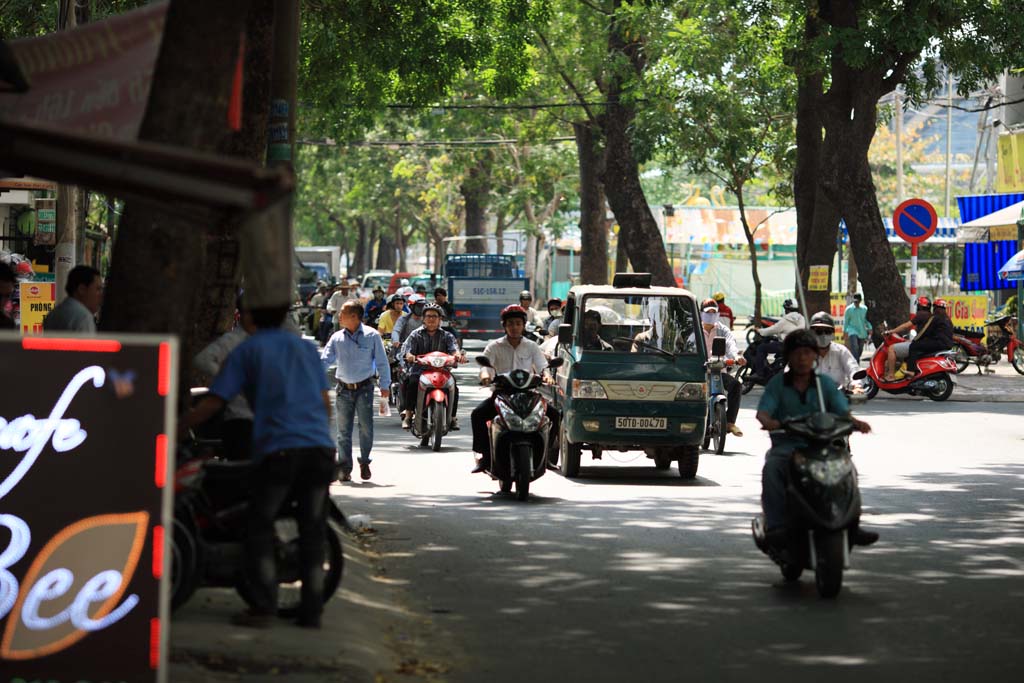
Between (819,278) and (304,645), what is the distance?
82.1ft

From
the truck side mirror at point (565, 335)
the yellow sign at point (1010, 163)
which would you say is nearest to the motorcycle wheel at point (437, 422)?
the truck side mirror at point (565, 335)

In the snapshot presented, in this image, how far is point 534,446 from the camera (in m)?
14.4

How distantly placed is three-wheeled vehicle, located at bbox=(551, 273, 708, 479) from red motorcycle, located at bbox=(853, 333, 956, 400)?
10.7 m

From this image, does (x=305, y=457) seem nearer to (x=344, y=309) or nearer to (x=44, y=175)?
(x=44, y=175)

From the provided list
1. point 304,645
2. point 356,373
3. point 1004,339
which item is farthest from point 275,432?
point 1004,339

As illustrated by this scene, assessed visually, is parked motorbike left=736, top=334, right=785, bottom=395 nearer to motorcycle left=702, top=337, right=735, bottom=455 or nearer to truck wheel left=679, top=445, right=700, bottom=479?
motorcycle left=702, top=337, right=735, bottom=455

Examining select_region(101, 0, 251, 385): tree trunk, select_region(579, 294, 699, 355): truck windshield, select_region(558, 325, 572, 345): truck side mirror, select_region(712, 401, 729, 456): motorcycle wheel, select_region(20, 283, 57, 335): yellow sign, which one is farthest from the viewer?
select_region(20, 283, 57, 335): yellow sign

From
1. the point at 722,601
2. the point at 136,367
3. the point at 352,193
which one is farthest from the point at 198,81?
the point at 352,193

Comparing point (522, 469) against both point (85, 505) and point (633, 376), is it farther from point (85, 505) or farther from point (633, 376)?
point (85, 505)

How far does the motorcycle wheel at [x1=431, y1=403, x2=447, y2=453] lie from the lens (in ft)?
60.3

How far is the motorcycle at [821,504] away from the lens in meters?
9.34

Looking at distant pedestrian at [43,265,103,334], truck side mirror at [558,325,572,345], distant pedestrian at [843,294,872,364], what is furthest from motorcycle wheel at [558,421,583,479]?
distant pedestrian at [843,294,872,364]

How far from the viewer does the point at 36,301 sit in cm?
2280

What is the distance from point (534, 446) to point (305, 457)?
6.74 meters
